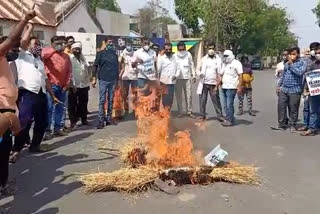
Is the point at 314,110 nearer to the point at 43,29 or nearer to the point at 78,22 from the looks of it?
the point at 43,29

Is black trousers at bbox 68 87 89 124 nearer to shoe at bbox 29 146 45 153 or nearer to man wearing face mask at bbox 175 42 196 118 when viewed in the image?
shoe at bbox 29 146 45 153

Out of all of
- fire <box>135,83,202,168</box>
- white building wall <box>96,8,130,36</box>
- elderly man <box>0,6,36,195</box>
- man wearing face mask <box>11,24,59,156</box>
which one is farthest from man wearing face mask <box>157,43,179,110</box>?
white building wall <box>96,8,130,36</box>

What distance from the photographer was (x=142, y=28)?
6106 cm

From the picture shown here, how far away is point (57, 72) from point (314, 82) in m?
5.06

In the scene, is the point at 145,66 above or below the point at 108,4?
below

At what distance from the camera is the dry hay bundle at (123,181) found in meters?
5.77

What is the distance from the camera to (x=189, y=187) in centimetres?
591

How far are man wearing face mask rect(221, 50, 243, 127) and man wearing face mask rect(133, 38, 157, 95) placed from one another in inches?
66.1

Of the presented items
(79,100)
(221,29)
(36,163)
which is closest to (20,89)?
(36,163)

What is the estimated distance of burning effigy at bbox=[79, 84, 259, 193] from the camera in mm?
5840

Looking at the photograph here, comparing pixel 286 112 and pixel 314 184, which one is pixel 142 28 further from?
pixel 314 184

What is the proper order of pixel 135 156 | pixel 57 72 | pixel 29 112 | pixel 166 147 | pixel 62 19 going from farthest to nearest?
1. pixel 62 19
2. pixel 57 72
3. pixel 29 112
4. pixel 135 156
5. pixel 166 147

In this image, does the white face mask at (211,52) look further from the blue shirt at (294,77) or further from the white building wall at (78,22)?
the white building wall at (78,22)

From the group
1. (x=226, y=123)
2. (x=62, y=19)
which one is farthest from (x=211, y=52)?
(x=62, y=19)
